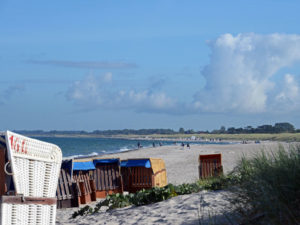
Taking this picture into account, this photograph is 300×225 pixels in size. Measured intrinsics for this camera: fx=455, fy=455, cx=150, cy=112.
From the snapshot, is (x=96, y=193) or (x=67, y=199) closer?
(x=67, y=199)

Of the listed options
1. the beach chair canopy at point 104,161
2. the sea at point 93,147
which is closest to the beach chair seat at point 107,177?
the beach chair canopy at point 104,161

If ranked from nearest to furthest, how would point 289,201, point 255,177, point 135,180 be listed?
point 289,201
point 255,177
point 135,180

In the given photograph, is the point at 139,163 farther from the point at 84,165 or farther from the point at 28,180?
the point at 28,180

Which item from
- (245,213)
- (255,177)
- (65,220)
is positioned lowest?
(65,220)

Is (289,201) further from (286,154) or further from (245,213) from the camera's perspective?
(286,154)

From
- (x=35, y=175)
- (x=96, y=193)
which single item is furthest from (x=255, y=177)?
(x=96, y=193)

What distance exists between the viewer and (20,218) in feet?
12.0

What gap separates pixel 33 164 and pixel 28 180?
145mm

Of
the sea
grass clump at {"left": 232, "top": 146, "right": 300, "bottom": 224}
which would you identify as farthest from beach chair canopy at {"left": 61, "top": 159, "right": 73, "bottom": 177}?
the sea

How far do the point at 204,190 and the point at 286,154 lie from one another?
154 inches

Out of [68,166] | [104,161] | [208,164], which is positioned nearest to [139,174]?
[104,161]

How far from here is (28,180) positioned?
3674 mm

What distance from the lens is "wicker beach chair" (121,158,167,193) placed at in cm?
1423

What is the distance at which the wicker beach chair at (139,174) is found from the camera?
14.2 metres
